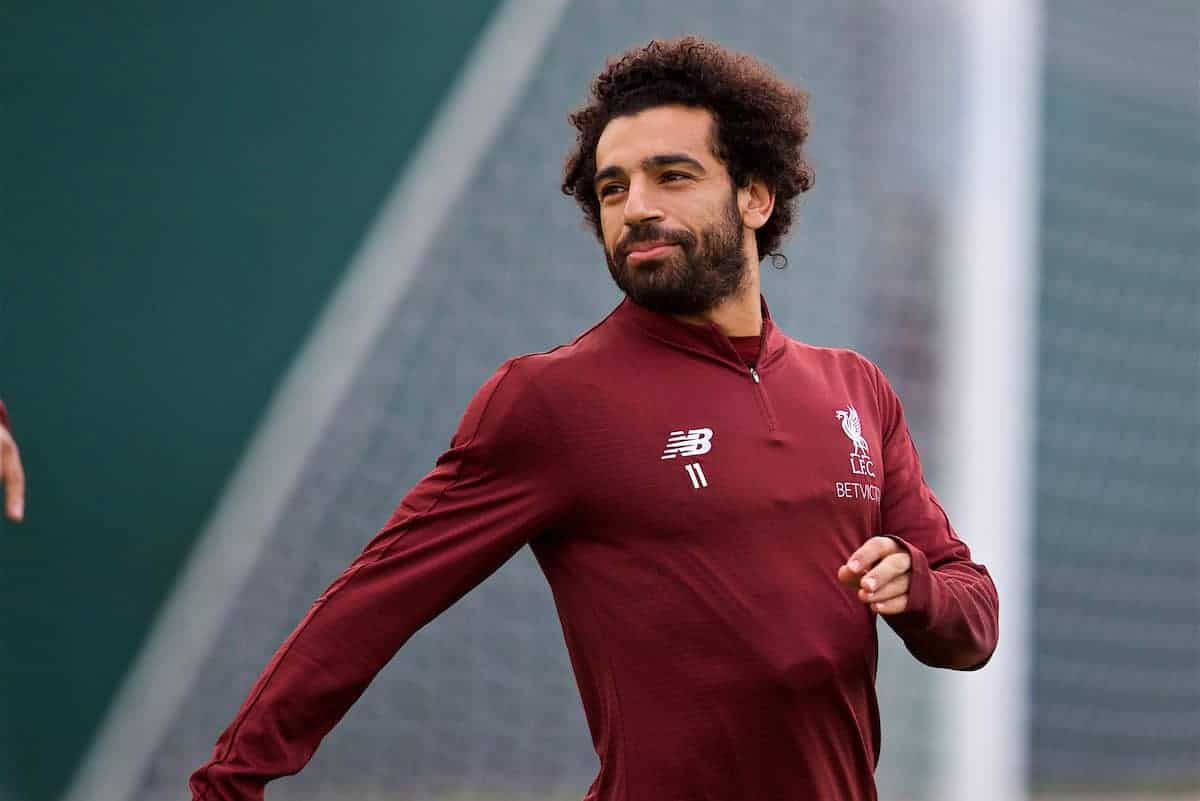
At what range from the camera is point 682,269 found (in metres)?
2.48

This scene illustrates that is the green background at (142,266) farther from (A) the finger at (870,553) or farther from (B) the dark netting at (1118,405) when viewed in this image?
(A) the finger at (870,553)

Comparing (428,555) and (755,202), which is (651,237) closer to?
(755,202)

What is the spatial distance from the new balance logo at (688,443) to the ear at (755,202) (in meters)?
0.44

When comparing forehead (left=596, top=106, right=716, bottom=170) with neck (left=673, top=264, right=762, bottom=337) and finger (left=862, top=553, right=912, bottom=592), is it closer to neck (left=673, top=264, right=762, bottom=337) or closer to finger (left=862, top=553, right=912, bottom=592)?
neck (left=673, top=264, right=762, bottom=337)

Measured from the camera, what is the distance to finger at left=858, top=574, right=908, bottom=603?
2.15m

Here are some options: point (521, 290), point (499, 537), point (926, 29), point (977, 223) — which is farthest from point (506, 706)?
point (499, 537)

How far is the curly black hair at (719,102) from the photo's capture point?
2.62 meters

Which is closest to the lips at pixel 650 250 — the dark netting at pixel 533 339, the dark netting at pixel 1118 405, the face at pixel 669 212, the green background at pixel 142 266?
the face at pixel 669 212

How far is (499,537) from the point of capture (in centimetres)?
233

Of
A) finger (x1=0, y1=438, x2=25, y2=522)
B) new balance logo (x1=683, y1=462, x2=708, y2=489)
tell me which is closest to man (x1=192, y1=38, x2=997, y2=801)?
new balance logo (x1=683, y1=462, x2=708, y2=489)

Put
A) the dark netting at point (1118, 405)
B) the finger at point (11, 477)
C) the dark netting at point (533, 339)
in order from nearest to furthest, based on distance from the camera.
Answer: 1. the finger at point (11, 477)
2. the dark netting at point (533, 339)
3. the dark netting at point (1118, 405)

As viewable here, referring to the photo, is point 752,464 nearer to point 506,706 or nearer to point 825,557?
point 825,557

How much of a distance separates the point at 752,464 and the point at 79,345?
4161mm

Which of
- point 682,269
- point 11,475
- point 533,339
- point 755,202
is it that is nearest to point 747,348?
point 682,269
